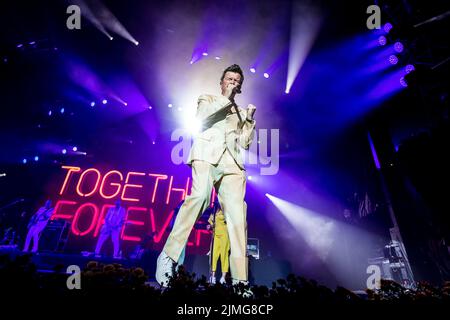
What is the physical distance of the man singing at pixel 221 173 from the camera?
7.75 ft

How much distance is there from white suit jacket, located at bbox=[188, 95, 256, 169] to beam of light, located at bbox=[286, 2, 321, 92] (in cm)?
641

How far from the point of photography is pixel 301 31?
7824 mm

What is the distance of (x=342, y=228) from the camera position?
422 inches

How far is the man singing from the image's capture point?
7.75 ft

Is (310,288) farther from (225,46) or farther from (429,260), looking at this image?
(225,46)

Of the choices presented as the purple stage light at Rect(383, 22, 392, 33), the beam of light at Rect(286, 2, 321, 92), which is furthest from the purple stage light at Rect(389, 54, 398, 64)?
the beam of light at Rect(286, 2, 321, 92)

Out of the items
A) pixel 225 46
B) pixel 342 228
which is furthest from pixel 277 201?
pixel 225 46

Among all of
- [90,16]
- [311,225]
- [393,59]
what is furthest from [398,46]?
[90,16]

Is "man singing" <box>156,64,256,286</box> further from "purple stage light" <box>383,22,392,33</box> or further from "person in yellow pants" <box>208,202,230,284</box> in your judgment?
"purple stage light" <box>383,22,392,33</box>

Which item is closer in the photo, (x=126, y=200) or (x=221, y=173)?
(x=221, y=173)

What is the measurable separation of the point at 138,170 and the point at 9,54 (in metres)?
8.09

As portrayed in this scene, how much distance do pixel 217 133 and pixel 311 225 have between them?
1070 cm

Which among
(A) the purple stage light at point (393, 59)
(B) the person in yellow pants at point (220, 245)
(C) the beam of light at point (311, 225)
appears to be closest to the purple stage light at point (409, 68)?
(A) the purple stage light at point (393, 59)

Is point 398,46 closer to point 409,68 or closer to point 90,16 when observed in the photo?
point 409,68
